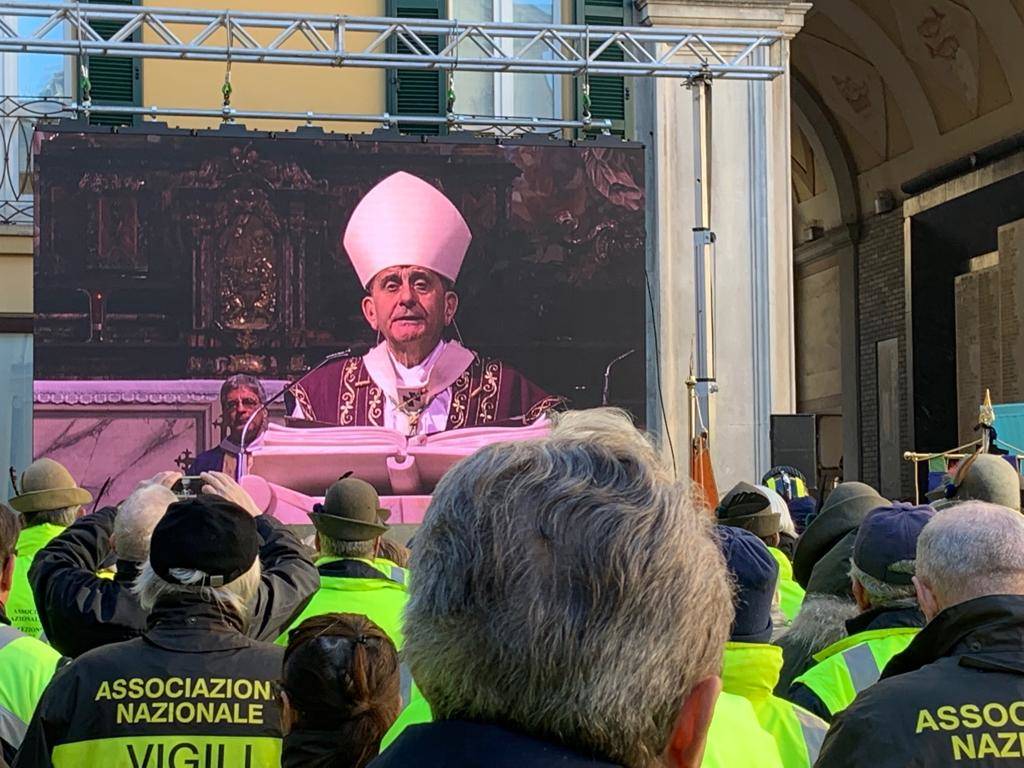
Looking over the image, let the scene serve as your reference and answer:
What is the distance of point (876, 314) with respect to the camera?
79.9 feet

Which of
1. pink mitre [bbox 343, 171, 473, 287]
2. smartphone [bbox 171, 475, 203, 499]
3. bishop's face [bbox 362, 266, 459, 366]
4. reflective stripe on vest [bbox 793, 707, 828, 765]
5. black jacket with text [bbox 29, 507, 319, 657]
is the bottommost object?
reflective stripe on vest [bbox 793, 707, 828, 765]

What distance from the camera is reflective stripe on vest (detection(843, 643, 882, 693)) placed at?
3.50 m

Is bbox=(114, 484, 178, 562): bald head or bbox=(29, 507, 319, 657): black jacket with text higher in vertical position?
bbox=(114, 484, 178, 562): bald head

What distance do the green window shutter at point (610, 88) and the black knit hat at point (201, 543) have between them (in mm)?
11307

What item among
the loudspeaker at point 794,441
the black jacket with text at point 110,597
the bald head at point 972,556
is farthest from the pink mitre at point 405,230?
the bald head at point 972,556

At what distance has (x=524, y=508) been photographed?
154 cm

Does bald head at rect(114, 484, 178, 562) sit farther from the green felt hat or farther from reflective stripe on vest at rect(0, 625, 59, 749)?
the green felt hat

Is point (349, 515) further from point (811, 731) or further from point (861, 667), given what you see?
point (811, 731)

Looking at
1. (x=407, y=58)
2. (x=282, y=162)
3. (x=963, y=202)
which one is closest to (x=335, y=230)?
(x=282, y=162)

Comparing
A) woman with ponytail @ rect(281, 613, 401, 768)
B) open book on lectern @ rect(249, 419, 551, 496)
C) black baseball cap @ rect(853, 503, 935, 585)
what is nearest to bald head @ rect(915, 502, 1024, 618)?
black baseball cap @ rect(853, 503, 935, 585)

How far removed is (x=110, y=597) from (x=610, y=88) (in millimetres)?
11090

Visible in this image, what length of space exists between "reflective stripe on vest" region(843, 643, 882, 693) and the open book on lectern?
8966 mm

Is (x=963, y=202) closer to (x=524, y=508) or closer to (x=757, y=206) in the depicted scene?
(x=757, y=206)

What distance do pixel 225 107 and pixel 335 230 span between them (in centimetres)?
143
